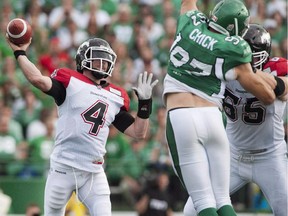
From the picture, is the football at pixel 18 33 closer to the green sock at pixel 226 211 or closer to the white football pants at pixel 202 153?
the white football pants at pixel 202 153

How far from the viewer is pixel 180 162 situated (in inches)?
282

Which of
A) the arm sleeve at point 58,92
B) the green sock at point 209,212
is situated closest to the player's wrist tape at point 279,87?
the green sock at point 209,212

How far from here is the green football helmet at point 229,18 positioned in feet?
23.6

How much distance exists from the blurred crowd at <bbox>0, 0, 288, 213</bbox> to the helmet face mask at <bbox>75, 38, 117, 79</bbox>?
14.3 ft

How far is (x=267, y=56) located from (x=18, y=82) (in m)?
6.56

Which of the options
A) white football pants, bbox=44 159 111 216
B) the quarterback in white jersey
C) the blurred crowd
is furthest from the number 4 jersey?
the blurred crowd

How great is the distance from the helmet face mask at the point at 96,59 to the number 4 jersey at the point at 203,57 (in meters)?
0.84

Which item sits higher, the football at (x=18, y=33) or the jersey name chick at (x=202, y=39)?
the jersey name chick at (x=202, y=39)

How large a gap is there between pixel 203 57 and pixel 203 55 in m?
0.02

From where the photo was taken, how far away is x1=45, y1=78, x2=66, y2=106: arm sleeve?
7.67 metres

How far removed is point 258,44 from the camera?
25.3ft

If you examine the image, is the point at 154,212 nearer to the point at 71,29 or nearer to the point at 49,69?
the point at 49,69

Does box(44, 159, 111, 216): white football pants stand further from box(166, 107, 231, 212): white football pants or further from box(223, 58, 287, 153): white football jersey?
box(223, 58, 287, 153): white football jersey

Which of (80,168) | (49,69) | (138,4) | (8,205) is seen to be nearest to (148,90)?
(80,168)
